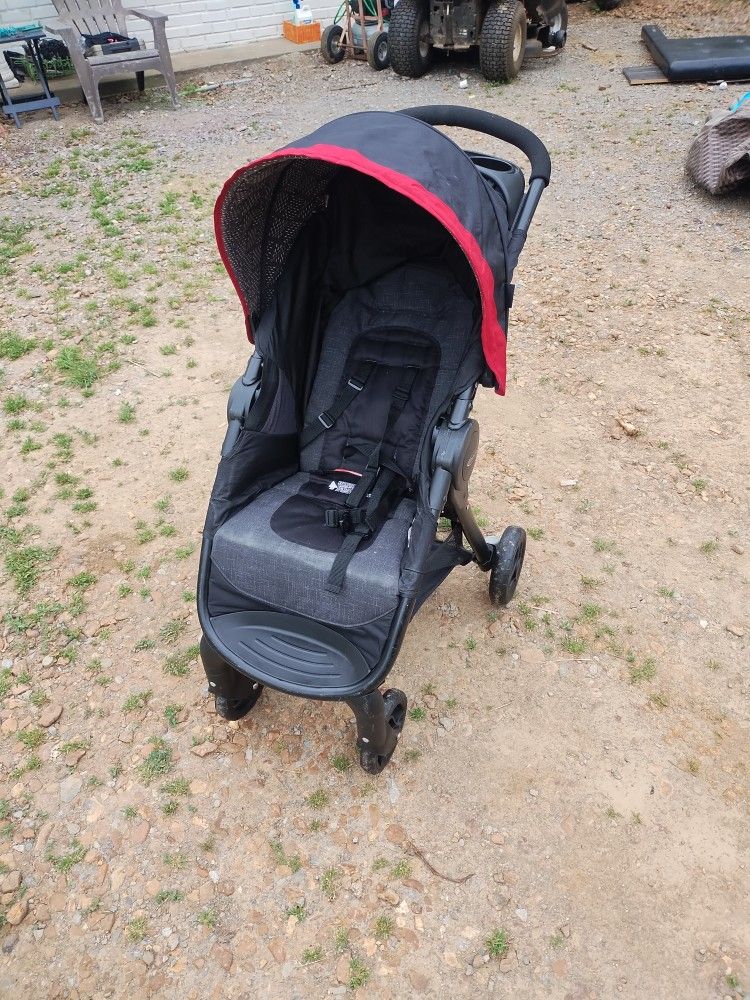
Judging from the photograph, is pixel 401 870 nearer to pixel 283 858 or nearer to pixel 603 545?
pixel 283 858

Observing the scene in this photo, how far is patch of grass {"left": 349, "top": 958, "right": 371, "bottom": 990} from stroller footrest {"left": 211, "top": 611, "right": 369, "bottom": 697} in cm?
82

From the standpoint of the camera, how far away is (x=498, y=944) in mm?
2121

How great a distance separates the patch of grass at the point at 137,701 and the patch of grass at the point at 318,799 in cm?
76

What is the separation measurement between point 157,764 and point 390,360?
5.66 ft

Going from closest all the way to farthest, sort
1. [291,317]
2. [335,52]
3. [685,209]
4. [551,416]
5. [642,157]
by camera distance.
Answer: [291,317] < [551,416] < [685,209] < [642,157] < [335,52]

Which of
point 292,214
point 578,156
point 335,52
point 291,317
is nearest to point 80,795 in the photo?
point 291,317

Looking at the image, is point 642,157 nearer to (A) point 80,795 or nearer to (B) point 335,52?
(B) point 335,52

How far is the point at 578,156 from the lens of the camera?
6.51m

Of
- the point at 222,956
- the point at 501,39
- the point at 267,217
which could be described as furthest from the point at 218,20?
the point at 222,956

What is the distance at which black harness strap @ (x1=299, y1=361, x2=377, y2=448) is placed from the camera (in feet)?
9.00

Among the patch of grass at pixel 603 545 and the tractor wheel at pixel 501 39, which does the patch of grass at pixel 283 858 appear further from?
the tractor wheel at pixel 501 39

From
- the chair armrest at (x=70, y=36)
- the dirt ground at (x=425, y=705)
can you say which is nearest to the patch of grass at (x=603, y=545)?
the dirt ground at (x=425, y=705)

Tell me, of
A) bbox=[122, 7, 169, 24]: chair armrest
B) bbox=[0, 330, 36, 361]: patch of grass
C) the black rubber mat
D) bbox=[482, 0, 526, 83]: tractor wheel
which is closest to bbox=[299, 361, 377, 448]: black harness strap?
bbox=[0, 330, 36, 361]: patch of grass

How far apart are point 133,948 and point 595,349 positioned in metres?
3.88
